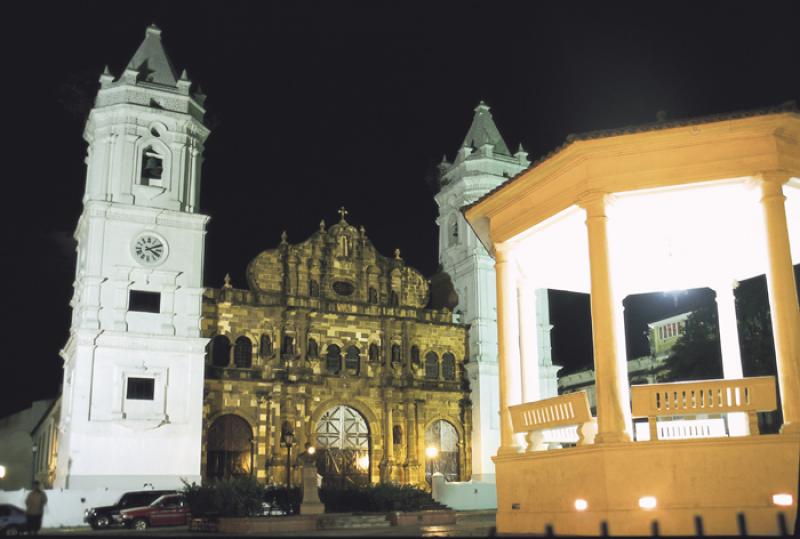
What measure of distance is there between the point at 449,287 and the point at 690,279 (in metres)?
29.5

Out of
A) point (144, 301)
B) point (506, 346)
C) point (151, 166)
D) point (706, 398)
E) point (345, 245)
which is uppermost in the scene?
point (151, 166)

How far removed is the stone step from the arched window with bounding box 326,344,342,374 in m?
16.2

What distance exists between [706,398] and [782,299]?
2.33m

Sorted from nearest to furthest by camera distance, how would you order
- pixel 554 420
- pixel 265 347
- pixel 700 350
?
1. pixel 554 420
2. pixel 700 350
3. pixel 265 347

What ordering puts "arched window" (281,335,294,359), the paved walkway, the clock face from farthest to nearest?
"arched window" (281,335,294,359)
the clock face
the paved walkway

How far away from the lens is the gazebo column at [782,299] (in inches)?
607

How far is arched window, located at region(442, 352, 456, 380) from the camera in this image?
49438mm

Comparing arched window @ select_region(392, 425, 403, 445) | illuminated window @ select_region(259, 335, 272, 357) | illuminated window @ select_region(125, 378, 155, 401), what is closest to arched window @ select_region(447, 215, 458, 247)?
arched window @ select_region(392, 425, 403, 445)

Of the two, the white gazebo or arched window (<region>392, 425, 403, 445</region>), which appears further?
arched window (<region>392, 425, 403, 445</region>)

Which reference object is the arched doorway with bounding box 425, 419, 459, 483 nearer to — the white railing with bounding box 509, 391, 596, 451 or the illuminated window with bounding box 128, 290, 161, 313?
the illuminated window with bounding box 128, 290, 161, 313

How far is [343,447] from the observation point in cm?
4559

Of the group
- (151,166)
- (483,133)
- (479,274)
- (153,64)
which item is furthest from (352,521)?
(483,133)

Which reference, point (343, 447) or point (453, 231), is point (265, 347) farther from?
point (453, 231)

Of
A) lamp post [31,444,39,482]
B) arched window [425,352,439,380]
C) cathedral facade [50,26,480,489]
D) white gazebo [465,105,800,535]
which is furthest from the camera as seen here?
lamp post [31,444,39,482]
